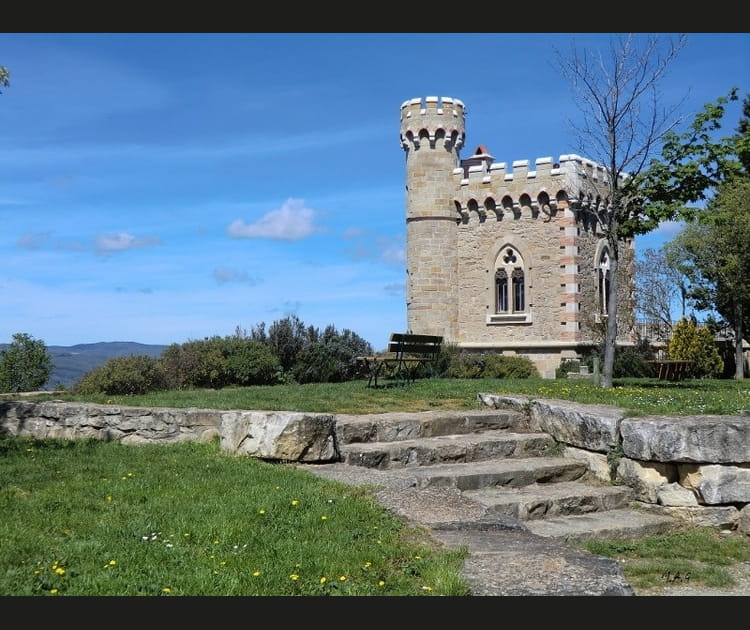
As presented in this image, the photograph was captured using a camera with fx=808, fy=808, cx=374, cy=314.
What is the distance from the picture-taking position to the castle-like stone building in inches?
1120

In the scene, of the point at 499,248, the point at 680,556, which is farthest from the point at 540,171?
the point at 680,556

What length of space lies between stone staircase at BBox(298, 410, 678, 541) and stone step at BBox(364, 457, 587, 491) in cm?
1

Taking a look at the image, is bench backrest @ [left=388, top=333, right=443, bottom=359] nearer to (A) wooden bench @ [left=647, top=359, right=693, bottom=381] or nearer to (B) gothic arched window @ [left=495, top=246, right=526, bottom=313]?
(A) wooden bench @ [left=647, top=359, right=693, bottom=381]

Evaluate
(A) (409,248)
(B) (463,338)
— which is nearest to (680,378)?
(B) (463,338)

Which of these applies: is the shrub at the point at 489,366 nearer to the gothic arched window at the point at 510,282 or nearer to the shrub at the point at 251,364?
the gothic arched window at the point at 510,282

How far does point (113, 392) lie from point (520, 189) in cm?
1689

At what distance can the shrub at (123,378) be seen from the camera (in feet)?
58.3

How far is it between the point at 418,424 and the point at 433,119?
825 inches

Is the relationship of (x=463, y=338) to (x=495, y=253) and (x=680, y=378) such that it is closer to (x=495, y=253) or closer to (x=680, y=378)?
(x=495, y=253)

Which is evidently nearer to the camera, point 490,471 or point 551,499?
point 551,499

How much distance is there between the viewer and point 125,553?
5.57 metres

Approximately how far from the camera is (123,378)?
704 inches

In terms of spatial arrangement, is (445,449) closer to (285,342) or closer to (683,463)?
(683,463)

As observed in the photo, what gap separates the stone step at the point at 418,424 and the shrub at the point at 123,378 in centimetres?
884
